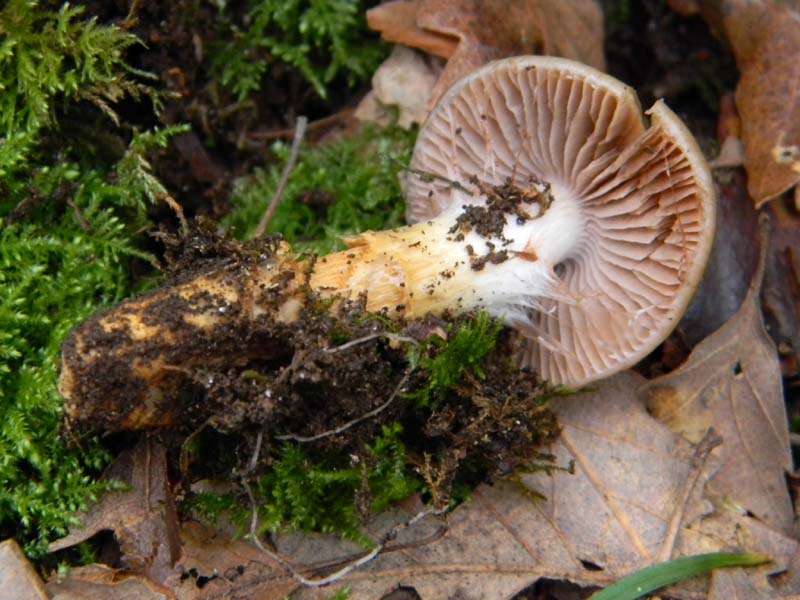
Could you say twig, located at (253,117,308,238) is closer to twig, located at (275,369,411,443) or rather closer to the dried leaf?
twig, located at (275,369,411,443)

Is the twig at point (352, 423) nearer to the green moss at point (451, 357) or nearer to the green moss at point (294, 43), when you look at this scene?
the green moss at point (451, 357)

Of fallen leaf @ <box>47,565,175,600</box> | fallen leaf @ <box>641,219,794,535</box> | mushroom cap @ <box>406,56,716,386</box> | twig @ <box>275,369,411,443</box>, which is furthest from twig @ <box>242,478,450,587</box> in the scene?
fallen leaf @ <box>641,219,794,535</box>

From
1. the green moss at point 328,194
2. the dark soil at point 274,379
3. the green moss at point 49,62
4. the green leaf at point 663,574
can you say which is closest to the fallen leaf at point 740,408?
the green leaf at point 663,574

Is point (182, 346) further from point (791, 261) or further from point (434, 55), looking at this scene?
point (791, 261)

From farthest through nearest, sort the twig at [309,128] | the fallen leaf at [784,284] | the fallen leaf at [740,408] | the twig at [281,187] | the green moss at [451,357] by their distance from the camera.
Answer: the twig at [309,128] < the fallen leaf at [784,284] < the twig at [281,187] < the fallen leaf at [740,408] < the green moss at [451,357]

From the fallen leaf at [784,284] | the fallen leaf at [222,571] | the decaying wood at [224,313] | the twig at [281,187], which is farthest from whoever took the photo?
the fallen leaf at [784,284]
